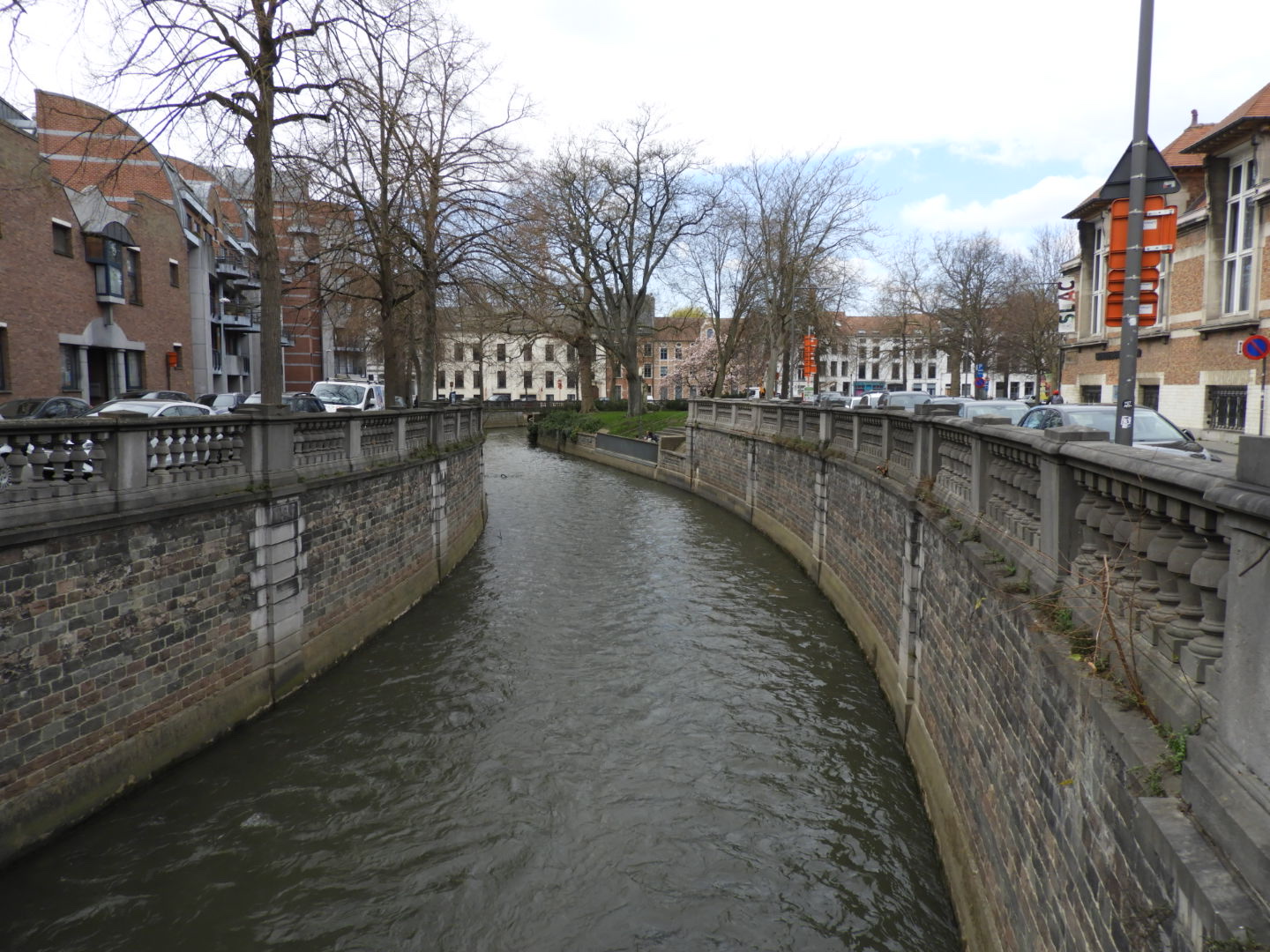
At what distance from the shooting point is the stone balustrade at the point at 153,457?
6.97 metres

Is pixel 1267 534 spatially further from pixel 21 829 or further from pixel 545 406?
pixel 545 406

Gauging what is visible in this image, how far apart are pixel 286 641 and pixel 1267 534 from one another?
33.5 ft

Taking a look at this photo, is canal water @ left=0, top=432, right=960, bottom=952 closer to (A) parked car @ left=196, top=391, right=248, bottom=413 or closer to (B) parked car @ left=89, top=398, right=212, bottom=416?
Result: (B) parked car @ left=89, top=398, right=212, bottom=416

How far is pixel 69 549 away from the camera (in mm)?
7281

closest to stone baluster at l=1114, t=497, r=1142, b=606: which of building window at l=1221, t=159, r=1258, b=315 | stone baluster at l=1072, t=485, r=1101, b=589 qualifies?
stone baluster at l=1072, t=485, r=1101, b=589

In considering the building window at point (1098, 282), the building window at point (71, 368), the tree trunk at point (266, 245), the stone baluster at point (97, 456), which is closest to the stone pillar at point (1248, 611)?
the stone baluster at point (97, 456)

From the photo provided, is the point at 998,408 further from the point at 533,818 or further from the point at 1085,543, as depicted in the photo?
the point at 1085,543

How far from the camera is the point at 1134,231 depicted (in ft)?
30.5

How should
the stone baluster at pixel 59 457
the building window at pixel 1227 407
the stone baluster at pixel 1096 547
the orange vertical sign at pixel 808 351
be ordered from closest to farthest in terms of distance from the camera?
1. the stone baluster at pixel 1096 547
2. the stone baluster at pixel 59 457
3. the building window at pixel 1227 407
4. the orange vertical sign at pixel 808 351

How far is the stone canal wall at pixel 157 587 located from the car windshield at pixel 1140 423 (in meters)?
10.4

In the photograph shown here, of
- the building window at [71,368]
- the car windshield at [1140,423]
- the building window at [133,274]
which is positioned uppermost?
the building window at [133,274]

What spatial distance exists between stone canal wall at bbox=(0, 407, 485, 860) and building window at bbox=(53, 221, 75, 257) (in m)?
19.9

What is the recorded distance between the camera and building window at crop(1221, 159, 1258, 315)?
915 inches

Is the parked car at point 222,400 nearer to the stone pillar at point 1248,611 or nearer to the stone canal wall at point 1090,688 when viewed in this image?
the stone canal wall at point 1090,688
